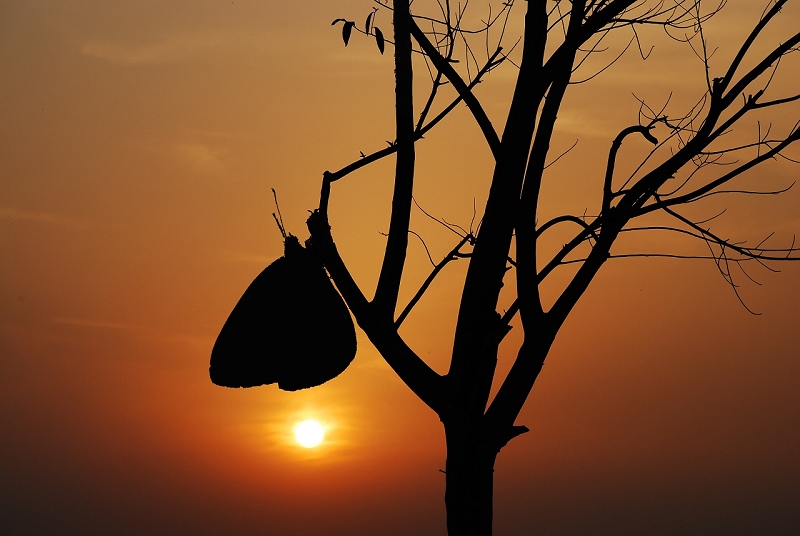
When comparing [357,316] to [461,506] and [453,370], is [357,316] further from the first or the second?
[461,506]

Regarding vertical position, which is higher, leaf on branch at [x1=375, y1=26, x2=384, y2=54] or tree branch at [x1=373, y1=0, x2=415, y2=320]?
leaf on branch at [x1=375, y1=26, x2=384, y2=54]

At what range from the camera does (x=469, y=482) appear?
4453 millimetres

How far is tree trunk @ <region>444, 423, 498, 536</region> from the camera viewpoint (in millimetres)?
4418

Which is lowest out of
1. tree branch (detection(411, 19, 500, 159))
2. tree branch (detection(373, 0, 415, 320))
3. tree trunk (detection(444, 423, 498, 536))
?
tree trunk (detection(444, 423, 498, 536))

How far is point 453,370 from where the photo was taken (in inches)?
183

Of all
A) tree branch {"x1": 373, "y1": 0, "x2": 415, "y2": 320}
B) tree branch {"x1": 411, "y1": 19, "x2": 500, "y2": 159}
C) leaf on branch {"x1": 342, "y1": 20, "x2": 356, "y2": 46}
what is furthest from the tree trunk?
leaf on branch {"x1": 342, "y1": 20, "x2": 356, "y2": 46}

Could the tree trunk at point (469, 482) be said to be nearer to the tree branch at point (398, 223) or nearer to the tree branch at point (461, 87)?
the tree branch at point (398, 223)

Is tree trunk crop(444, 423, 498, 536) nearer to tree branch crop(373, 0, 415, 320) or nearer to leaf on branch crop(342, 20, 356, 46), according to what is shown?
tree branch crop(373, 0, 415, 320)

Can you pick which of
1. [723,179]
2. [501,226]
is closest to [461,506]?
[501,226]

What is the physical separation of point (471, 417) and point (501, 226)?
1070 mm

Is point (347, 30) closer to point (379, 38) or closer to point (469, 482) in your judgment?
point (379, 38)

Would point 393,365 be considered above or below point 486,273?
below

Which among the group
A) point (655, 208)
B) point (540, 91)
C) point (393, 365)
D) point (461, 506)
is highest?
point (540, 91)

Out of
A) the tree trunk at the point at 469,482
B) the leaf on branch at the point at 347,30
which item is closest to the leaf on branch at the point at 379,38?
the leaf on branch at the point at 347,30
